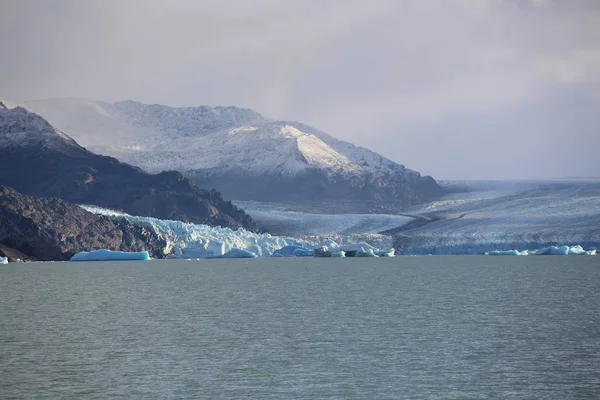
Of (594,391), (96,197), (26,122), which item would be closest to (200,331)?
(594,391)

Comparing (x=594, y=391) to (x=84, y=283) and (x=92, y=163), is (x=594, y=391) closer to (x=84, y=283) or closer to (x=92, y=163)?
(x=84, y=283)

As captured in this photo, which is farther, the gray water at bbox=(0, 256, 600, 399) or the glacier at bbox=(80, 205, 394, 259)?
the glacier at bbox=(80, 205, 394, 259)

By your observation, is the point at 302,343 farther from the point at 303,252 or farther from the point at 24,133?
the point at 24,133

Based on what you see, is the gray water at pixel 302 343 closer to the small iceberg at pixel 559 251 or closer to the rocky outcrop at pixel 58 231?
the rocky outcrop at pixel 58 231

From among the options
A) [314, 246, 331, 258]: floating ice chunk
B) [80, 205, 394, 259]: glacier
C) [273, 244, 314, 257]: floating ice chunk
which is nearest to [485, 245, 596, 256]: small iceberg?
[80, 205, 394, 259]: glacier

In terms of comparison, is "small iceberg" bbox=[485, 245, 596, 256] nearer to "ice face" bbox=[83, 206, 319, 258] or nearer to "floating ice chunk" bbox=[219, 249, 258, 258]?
"floating ice chunk" bbox=[219, 249, 258, 258]

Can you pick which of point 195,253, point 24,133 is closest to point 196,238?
point 195,253

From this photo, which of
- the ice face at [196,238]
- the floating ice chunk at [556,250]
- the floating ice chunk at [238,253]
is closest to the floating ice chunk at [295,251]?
the ice face at [196,238]

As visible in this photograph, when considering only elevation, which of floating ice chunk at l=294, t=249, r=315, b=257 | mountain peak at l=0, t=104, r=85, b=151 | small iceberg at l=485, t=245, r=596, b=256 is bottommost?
small iceberg at l=485, t=245, r=596, b=256
